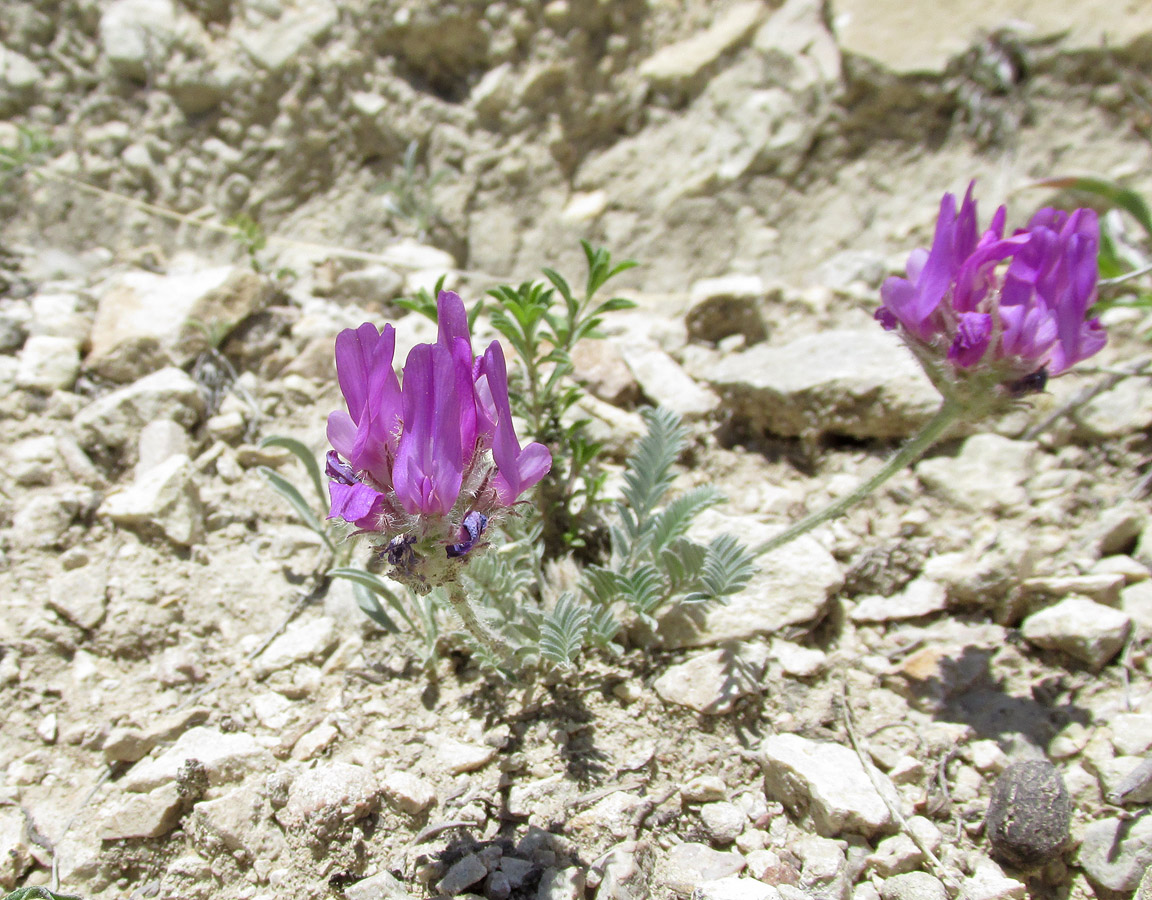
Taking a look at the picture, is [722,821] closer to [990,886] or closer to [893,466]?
[990,886]

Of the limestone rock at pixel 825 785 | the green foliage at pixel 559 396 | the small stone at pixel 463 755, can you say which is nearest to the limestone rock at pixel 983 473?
the limestone rock at pixel 825 785

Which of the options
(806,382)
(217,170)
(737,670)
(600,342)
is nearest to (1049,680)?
(737,670)

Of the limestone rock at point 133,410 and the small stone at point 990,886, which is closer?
the small stone at point 990,886

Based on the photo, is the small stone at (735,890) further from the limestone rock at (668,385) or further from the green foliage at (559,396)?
the limestone rock at (668,385)

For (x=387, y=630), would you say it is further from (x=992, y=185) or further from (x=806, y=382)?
(x=992, y=185)

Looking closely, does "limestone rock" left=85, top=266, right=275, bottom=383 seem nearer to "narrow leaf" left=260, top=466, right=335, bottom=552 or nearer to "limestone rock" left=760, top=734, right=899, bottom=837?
"narrow leaf" left=260, top=466, right=335, bottom=552

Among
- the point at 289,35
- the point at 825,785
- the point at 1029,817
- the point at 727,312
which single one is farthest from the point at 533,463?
the point at 289,35
